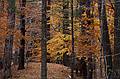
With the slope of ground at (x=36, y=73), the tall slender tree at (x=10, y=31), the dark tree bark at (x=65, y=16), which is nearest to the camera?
the tall slender tree at (x=10, y=31)

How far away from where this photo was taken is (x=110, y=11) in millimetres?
24625

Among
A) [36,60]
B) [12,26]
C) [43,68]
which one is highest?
[12,26]

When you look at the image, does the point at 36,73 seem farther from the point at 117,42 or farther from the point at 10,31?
the point at 117,42

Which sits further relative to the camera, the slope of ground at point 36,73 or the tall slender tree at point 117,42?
the slope of ground at point 36,73

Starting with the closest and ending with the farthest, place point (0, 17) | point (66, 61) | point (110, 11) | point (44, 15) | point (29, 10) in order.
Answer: point (44, 15) → point (110, 11) → point (0, 17) → point (29, 10) → point (66, 61)

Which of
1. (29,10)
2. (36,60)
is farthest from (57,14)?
(36,60)

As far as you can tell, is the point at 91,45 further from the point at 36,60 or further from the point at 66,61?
the point at 36,60

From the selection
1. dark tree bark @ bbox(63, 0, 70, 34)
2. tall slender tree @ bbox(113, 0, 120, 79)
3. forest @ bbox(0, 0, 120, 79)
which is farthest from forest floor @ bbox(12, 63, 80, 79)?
tall slender tree @ bbox(113, 0, 120, 79)

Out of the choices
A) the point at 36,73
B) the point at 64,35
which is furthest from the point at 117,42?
the point at 36,73

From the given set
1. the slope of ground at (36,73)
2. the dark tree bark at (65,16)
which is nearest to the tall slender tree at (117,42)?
the slope of ground at (36,73)

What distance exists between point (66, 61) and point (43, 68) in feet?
56.3

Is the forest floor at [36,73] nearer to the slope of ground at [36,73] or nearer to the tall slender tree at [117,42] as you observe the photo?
the slope of ground at [36,73]

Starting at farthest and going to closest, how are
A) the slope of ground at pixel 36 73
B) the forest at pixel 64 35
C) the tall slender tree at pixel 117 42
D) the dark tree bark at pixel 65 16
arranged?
the dark tree bark at pixel 65 16
the slope of ground at pixel 36 73
the forest at pixel 64 35
the tall slender tree at pixel 117 42

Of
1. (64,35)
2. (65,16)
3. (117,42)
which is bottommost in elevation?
(64,35)
